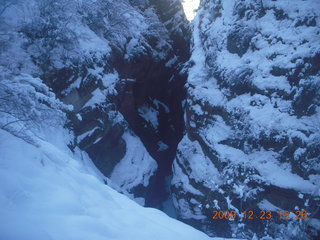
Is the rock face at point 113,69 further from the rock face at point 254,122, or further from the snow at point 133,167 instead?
the rock face at point 254,122

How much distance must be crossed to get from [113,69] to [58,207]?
34.7 ft

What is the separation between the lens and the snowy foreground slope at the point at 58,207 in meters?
2.46

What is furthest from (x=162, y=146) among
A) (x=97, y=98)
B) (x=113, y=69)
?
(x=97, y=98)

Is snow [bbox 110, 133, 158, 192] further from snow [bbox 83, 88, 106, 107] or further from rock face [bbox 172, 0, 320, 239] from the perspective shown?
snow [bbox 83, 88, 106, 107]

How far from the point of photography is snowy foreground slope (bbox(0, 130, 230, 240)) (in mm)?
2463

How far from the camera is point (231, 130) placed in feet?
31.9

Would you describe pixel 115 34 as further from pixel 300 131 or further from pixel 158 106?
pixel 300 131

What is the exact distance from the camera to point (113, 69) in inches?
500
